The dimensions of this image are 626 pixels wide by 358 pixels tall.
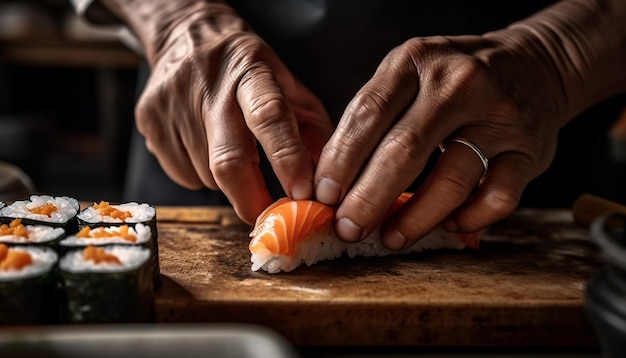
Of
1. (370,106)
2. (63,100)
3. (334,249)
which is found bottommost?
(63,100)

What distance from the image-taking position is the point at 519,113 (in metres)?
1.58

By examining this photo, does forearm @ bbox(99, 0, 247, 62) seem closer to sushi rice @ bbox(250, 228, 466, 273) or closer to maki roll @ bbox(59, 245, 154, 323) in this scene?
sushi rice @ bbox(250, 228, 466, 273)

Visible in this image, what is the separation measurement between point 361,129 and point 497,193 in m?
0.36

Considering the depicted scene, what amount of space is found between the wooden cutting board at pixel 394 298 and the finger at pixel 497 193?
102 millimetres

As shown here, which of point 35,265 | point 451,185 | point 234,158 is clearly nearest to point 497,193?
point 451,185

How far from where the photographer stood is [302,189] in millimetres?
1529

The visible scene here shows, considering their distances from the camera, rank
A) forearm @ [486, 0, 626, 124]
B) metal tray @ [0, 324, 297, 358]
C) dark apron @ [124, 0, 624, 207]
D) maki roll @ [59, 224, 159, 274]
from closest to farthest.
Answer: metal tray @ [0, 324, 297, 358], maki roll @ [59, 224, 159, 274], forearm @ [486, 0, 626, 124], dark apron @ [124, 0, 624, 207]

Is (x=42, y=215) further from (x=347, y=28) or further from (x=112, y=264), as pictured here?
(x=347, y=28)

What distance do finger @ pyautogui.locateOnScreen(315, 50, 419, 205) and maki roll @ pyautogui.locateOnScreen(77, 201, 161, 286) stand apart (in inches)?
14.5

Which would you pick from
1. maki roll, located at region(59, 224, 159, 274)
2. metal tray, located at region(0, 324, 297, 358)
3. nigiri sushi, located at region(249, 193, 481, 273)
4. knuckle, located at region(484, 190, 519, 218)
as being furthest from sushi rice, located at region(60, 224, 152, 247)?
knuckle, located at region(484, 190, 519, 218)

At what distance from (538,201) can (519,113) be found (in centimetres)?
84

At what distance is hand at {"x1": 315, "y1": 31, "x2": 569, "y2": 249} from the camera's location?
1.47m

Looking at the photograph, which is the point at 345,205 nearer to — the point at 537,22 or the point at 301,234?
the point at 301,234

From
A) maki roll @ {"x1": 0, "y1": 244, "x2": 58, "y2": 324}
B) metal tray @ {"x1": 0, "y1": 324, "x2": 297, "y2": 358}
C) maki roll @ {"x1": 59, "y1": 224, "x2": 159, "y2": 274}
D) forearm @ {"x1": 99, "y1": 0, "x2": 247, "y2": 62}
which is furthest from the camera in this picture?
forearm @ {"x1": 99, "y1": 0, "x2": 247, "y2": 62}
